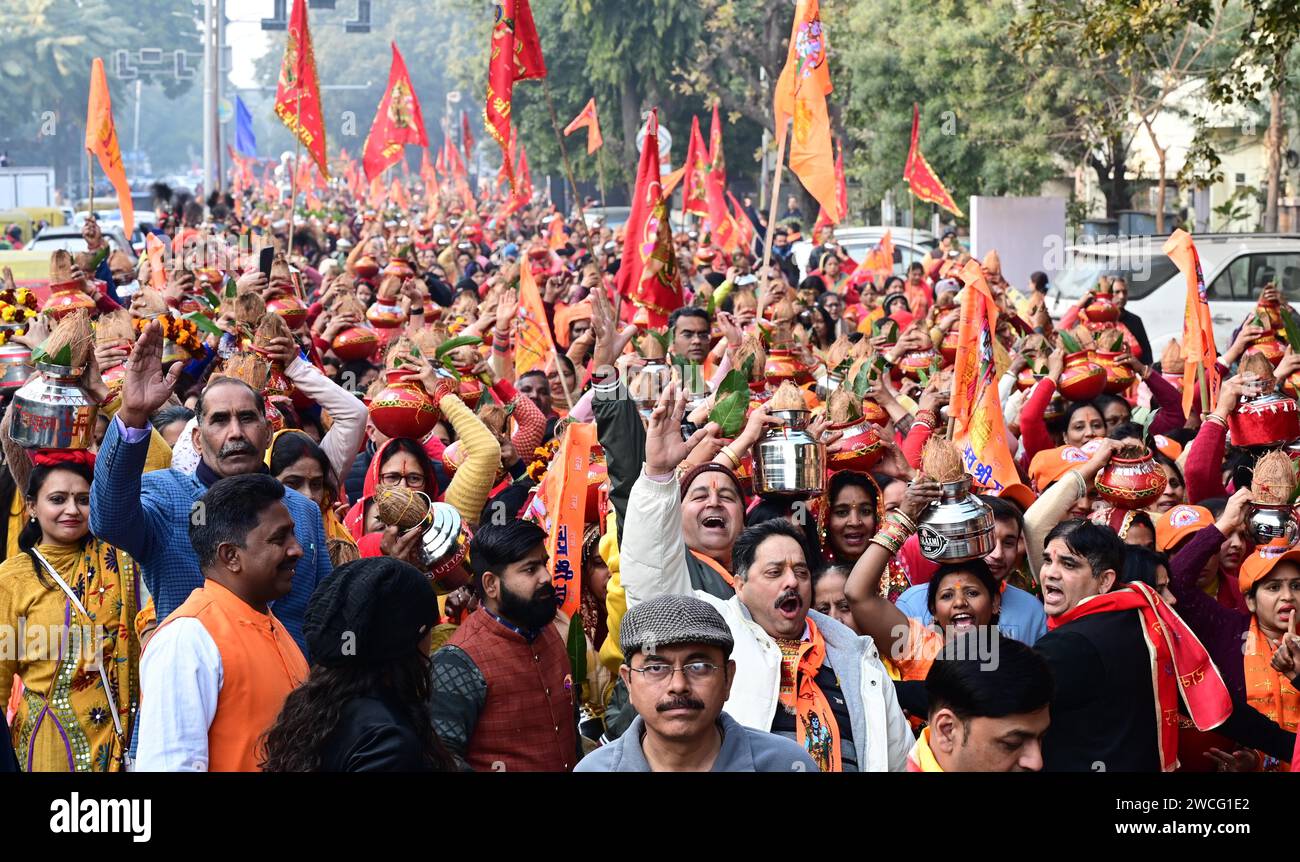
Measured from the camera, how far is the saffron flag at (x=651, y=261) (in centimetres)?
901

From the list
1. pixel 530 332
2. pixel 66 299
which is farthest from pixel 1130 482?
pixel 66 299

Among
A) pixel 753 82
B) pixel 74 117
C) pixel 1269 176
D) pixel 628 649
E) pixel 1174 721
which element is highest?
pixel 74 117

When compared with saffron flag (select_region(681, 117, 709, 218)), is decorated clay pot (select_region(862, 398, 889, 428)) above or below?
below

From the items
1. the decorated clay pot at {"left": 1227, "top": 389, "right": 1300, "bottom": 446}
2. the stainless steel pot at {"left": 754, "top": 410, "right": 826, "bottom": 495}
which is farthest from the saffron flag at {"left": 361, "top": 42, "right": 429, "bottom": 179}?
the stainless steel pot at {"left": 754, "top": 410, "right": 826, "bottom": 495}

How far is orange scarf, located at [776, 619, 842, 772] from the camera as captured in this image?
160 inches

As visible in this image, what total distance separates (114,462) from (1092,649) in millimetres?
2432

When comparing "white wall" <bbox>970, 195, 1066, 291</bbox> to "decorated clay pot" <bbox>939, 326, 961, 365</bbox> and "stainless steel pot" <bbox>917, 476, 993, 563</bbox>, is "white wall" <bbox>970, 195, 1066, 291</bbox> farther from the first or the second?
"stainless steel pot" <bbox>917, 476, 993, 563</bbox>

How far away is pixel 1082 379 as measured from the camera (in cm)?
758

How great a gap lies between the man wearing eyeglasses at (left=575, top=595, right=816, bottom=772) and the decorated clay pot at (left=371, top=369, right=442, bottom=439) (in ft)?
9.50

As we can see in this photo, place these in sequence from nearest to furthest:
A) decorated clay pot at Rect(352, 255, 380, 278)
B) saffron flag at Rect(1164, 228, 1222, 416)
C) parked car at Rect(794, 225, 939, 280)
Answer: saffron flag at Rect(1164, 228, 1222, 416) < decorated clay pot at Rect(352, 255, 380, 278) < parked car at Rect(794, 225, 939, 280)

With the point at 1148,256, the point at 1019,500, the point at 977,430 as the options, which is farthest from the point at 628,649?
the point at 1148,256
